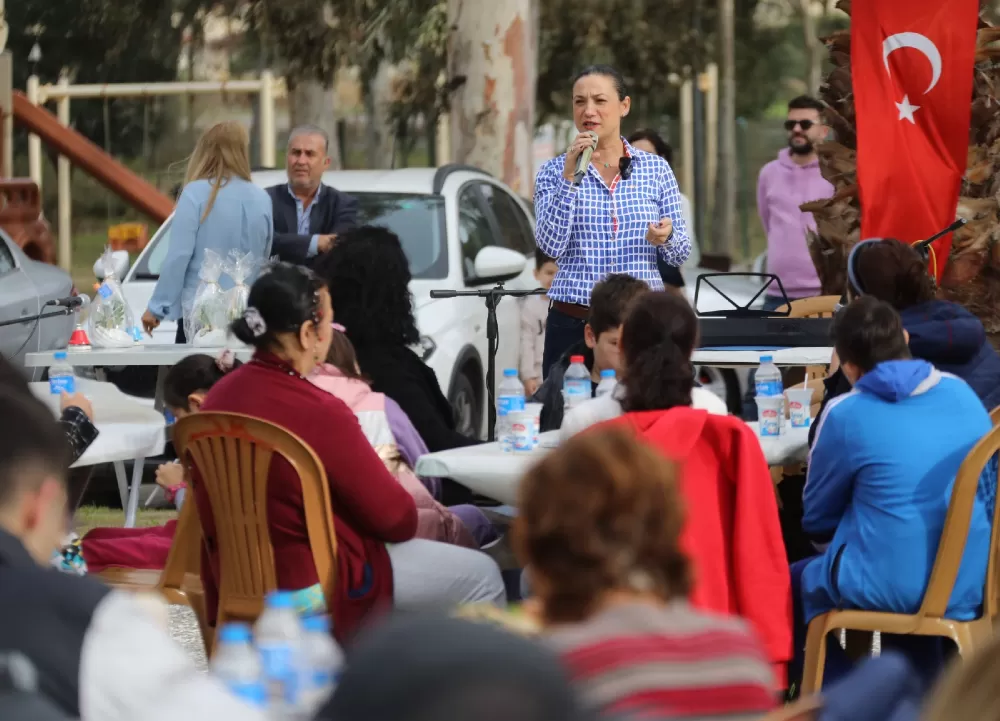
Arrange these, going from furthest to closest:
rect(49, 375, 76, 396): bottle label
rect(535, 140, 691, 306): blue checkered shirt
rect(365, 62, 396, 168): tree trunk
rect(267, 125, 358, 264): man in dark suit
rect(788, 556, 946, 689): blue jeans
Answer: rect(365, 62, 396, 168): tree trunk
rect(267, 125, 358, 264): man in dark suit
rect(535, 140, 691, 306): blue checkered shirt
rect(49, 375, 76, 396): bottle label
rect(788, 556, 946, 689): blue jeans

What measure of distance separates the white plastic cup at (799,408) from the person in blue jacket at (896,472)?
0.96 meters

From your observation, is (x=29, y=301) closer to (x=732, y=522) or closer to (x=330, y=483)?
(x=330, y=483)

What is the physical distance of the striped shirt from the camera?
8.86 ft

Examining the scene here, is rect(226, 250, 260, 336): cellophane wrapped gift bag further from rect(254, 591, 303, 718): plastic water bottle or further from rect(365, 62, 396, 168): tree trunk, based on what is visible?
rect(365, 62, 396, 168): tree trunk

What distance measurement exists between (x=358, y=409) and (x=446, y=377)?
403 cm

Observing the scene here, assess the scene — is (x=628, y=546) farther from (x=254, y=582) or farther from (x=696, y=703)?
(x=254, y=582)

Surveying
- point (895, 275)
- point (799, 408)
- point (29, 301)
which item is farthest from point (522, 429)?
point (29, 301)

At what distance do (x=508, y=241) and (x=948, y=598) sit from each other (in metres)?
6.37

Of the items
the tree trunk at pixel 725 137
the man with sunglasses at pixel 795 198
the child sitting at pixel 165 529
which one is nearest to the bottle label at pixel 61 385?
the child sitting at pixel 165 529

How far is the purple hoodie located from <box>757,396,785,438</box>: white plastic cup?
15.1 ft

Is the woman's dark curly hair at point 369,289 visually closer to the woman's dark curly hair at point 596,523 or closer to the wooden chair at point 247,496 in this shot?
the wooden chair at point 247,496

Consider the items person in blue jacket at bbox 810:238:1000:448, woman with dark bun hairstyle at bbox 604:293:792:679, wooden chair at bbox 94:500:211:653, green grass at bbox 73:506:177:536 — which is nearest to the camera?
woman with dark bun hairstyle at bbox 604:293:792:679

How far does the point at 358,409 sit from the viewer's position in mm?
5516

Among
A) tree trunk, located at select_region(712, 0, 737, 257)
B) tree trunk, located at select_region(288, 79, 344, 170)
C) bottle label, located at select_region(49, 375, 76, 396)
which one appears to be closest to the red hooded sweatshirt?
bottle label, located at select_region(49, 375, 76, 396)
